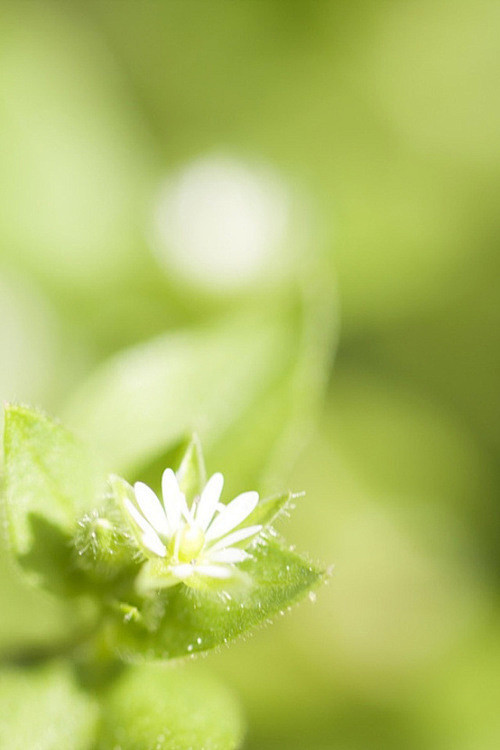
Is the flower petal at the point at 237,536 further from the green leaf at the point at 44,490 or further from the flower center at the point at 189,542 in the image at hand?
the green leaf at the point at 44,490

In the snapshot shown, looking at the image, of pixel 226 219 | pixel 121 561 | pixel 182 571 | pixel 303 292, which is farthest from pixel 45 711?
pixel 226 219

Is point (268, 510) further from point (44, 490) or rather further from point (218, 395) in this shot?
point (218, 395)

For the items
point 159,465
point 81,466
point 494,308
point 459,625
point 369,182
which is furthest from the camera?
point 369,182

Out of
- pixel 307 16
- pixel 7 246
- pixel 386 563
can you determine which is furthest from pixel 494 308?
pixel 7 246

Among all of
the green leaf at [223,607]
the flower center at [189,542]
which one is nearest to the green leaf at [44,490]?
the green leaf at [223,607]

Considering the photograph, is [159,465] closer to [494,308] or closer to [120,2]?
[494,308]

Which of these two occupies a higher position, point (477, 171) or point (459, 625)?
point (477, 171)
